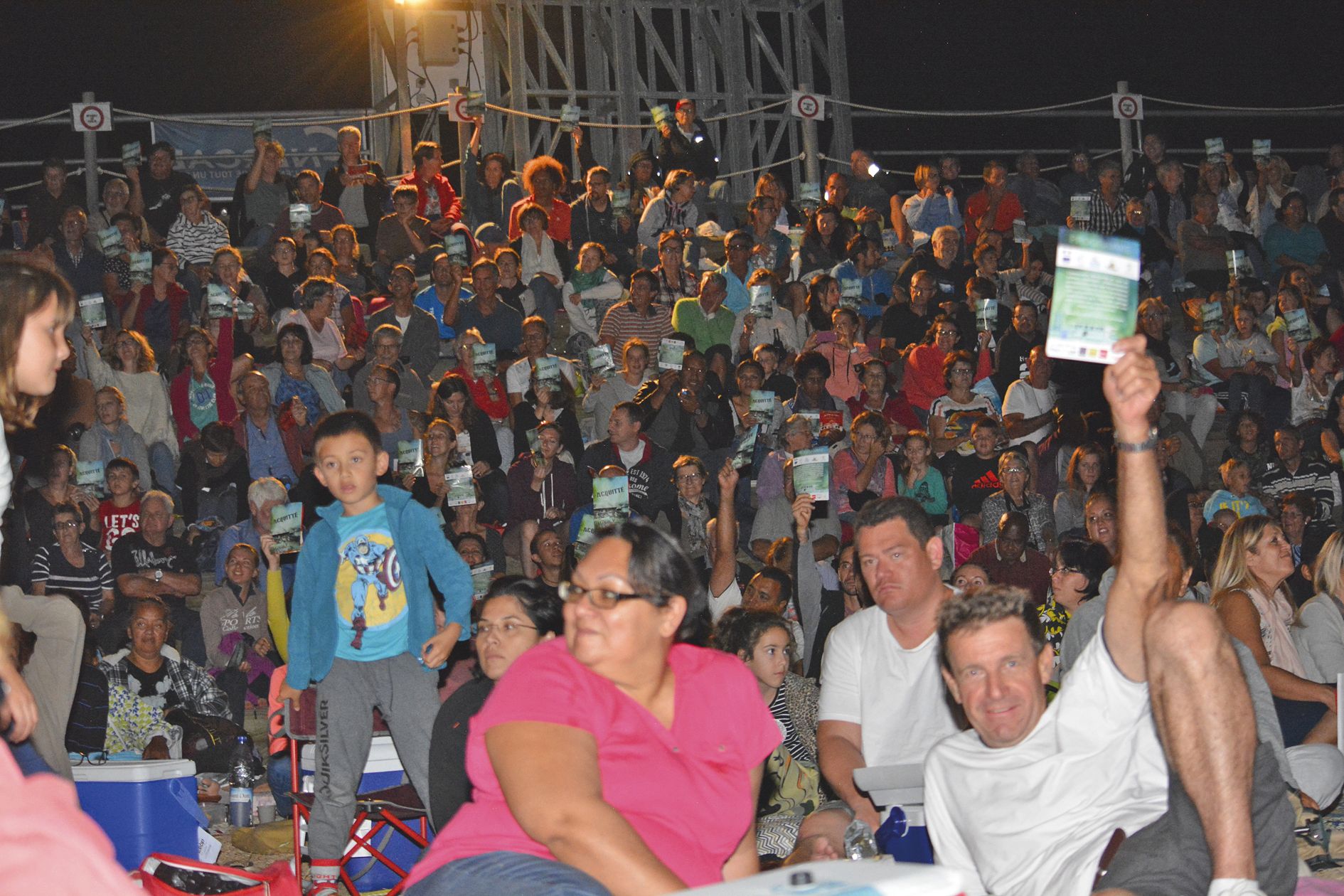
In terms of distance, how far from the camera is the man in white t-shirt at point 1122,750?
3.06m

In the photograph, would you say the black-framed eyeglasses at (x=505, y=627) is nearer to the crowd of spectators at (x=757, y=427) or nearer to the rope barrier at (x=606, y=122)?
the crowd of spectators at (x=757, y=427)

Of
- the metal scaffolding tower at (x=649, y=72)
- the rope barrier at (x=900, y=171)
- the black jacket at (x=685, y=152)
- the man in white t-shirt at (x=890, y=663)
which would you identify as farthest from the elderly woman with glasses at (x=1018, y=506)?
the metal scaffolding tower at (x=649, y=72)

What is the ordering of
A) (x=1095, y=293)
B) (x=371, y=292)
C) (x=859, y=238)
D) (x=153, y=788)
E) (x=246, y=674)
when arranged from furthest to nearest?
(x=859, y=238) → (x=371, y=292) → (x=246, y=674) → (x=153, y=788) → (x=1095, y=293)

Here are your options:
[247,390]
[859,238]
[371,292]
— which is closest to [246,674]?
[247,390]

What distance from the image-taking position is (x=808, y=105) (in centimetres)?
1286

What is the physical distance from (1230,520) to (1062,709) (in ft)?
19.2

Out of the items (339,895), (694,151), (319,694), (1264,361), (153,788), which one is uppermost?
(694,151)

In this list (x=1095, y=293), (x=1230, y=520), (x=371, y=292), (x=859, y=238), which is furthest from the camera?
(x=859, y=238)

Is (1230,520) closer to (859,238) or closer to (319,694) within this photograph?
(859,238)

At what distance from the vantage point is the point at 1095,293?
10.2ft

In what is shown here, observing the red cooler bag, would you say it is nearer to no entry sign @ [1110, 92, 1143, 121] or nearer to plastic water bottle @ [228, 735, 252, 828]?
plastic water bottle @ [228, 735, 252, 828]

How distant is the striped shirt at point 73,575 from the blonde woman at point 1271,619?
5.38 meters

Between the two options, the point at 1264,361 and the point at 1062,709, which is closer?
the point at 1062,709

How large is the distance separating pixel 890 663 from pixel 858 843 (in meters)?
0.95
